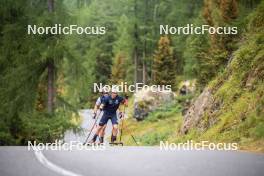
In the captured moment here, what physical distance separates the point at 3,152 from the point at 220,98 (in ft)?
38.6

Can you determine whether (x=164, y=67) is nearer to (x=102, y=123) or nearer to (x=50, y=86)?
(x=50, y=86)

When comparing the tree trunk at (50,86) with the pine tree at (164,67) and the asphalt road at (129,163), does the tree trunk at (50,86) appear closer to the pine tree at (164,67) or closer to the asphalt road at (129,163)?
the asphalt road at (129,163)

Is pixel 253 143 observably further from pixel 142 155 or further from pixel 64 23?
pixel 64 23

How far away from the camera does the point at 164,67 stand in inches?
1614

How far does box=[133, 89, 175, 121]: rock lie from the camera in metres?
37.6

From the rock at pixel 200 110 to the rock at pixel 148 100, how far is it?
535 inches

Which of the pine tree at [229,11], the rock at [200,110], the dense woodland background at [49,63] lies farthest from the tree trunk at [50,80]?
the pine tree at [229,11]

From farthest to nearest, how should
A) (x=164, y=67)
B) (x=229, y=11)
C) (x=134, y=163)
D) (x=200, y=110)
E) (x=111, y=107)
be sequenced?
(x=164, y=67) → (x=229, y=11) → (x=200, y=110) → (x=111, y=107) → (x=134, y=163)

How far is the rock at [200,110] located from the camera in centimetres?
2163

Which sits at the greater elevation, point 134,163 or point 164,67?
point 164,67

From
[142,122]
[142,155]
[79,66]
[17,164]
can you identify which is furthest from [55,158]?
[142,122]

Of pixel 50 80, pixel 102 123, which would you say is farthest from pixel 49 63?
pixel 102 123

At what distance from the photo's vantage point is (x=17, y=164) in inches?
359

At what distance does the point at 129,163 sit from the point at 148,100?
2878 cm
